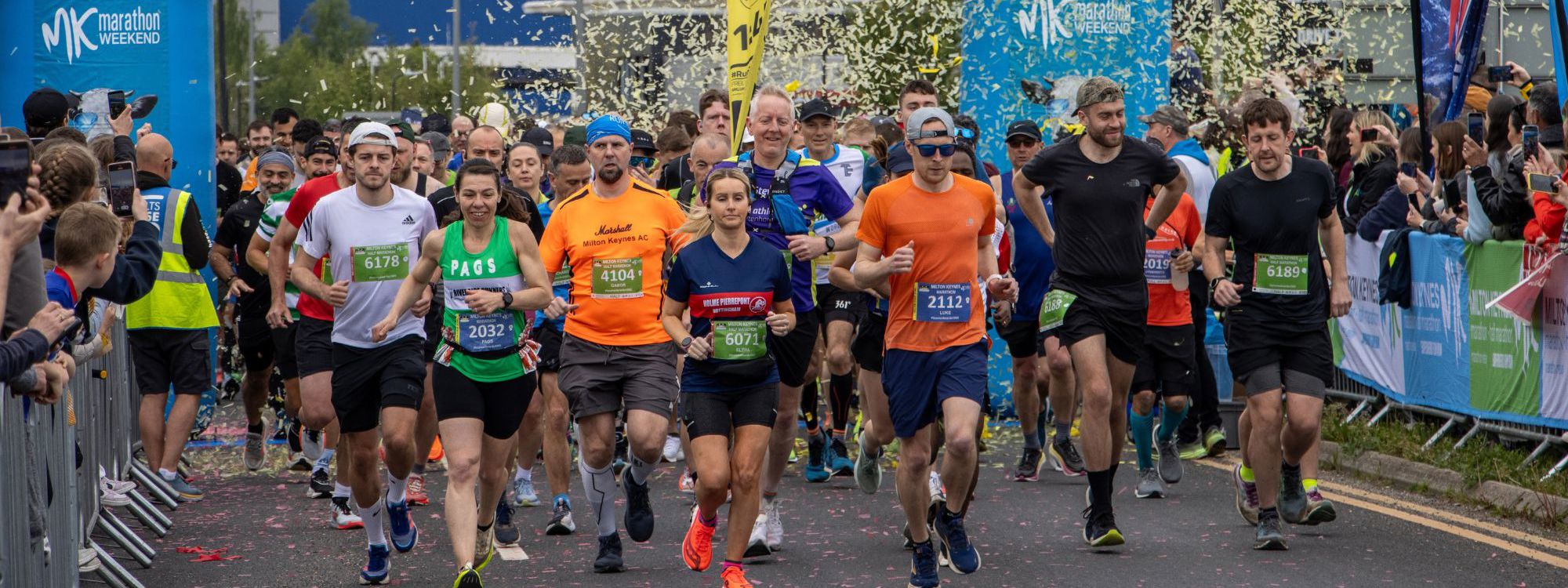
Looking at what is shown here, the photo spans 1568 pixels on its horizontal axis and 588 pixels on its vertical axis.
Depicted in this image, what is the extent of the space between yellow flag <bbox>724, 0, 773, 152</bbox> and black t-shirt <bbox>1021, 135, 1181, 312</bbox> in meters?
2.84

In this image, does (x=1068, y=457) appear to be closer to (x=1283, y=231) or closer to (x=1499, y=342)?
(x=1499, y=342)

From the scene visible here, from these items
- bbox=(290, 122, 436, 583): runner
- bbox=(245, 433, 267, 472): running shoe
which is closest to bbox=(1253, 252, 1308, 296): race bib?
bbox=(290, 122, 436, 583): runner

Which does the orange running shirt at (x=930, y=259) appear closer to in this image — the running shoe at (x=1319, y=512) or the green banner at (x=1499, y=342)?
the running shoe at (x=1319, y=512)

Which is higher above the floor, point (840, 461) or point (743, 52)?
point (743, 52)

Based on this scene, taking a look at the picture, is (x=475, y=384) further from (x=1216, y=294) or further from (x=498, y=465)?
(x=1216, y=294)

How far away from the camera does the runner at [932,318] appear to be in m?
8.20

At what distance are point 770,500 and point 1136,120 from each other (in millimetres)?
6866

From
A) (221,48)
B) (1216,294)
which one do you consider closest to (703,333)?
(1216,294)

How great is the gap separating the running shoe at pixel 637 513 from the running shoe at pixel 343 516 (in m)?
2.46

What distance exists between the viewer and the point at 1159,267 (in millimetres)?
11250

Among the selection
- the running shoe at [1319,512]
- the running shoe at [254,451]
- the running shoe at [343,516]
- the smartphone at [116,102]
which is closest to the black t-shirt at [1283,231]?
the running shoe at [1319,512]

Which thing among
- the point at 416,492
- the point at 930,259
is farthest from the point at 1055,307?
the point at 416,492

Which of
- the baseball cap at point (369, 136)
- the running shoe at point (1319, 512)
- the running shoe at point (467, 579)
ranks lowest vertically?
the running shoe at point (1319, 512)

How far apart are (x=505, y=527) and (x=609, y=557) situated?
1.15 metres
